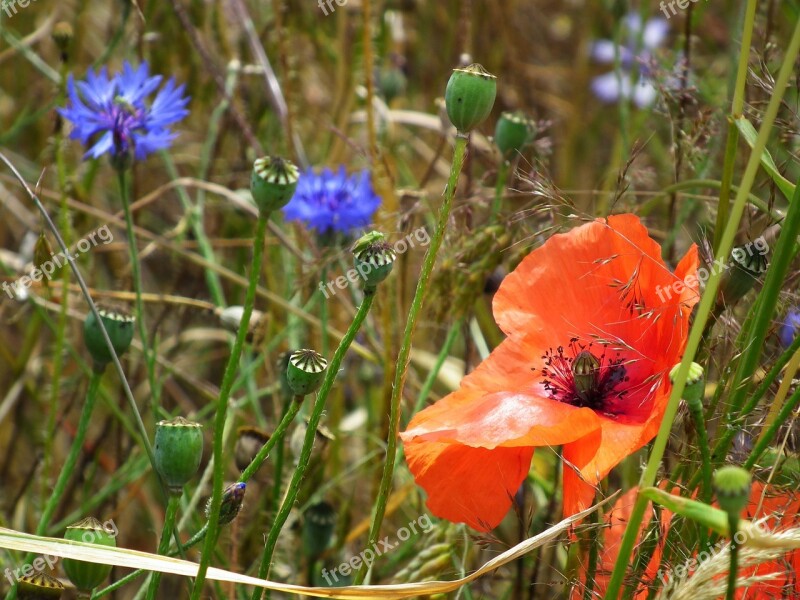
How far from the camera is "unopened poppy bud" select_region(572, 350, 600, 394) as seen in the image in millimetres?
800

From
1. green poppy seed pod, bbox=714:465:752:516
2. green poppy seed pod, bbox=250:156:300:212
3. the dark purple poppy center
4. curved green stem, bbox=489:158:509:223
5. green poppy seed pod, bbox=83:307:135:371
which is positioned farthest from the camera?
curved green stem, bbox=489:158:509:223

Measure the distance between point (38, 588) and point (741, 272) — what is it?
60 cm

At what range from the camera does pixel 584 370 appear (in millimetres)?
803

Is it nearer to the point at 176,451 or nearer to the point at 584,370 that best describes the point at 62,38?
the point at 176,451

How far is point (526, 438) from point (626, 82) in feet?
6.93

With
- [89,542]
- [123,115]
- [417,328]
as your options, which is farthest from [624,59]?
[89,542]

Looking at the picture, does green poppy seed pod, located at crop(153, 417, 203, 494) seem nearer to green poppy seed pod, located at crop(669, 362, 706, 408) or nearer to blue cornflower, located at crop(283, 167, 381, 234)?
green poppy seed pod, located at crop(669, 362, 706, 408)

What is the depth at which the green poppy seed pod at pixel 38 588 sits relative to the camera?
0.75 m

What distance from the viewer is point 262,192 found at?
71 cm

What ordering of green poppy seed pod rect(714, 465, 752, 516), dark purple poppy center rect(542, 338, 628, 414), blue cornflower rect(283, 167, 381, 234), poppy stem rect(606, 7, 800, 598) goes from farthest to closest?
blue cornflower rect(283, 167, 381, 234), dark purple poppy center rect(542, 338, 628, 414), poppy stem rect(606, 7, 800, 598), green poppy seed pod rect(714, 465, 752, 516)

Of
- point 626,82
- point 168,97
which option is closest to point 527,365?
point 168,97

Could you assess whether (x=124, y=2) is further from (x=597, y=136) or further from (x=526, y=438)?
(x=597, y=136)

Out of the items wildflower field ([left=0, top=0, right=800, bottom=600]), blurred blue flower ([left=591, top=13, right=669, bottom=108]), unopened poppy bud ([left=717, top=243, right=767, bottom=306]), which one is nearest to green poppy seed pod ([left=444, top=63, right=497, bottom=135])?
wildflower field ([left=0, top=0, right=800, bottom=600])

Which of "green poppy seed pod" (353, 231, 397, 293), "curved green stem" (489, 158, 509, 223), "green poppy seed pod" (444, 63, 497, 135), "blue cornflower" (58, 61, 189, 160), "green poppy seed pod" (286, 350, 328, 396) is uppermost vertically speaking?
"blue cornflower" (58, 61, 189, 160)
